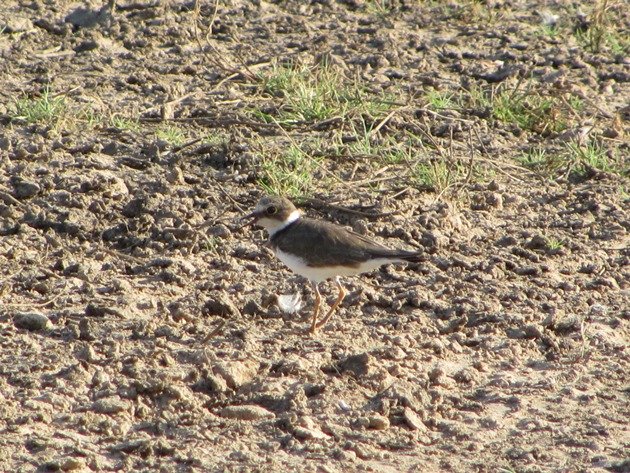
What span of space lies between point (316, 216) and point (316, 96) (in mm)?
1735

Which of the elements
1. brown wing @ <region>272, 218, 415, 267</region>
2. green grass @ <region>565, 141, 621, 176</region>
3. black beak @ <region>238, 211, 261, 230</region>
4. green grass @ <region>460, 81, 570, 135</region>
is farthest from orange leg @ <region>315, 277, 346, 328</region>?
green grass @ <region>460, 81, 570, 135</region>

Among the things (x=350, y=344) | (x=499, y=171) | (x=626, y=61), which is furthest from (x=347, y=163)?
(x=626, y=61)

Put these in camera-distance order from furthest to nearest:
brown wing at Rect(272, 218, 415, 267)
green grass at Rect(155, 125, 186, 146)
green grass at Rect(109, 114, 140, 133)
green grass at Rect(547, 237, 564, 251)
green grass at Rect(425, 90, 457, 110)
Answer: green grass at Rect(425, 90, 457, 110), green grass at Rect(109, 114, 140, 133), green grass at Rect(155, 125, 186, 146), green grass at Rect(547, 237, 564, 251), brown wing at Rect(272, 218, 415, 267)

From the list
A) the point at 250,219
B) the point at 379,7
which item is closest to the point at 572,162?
the point at 250,219

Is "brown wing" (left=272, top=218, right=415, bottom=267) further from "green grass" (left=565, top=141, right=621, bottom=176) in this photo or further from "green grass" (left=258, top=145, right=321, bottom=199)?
"green grass" (left=565, top=141, right=621, bottom=176)

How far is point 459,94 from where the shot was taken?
10430 millimetres

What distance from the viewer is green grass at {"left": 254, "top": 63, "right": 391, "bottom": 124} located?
31.6 feet

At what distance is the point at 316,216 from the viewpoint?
8.39 meters

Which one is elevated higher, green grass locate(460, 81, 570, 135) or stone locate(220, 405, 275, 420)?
green grass locate(460, 81, 570, 135)

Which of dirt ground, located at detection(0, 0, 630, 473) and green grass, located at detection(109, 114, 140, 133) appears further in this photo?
green grass, located at detection(109, 114, 140, 133)

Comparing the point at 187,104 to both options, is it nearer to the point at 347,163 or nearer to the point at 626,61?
the point at 347,163

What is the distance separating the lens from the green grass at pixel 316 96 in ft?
31.6

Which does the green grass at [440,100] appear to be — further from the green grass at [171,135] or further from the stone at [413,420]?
the stone at [413,420]

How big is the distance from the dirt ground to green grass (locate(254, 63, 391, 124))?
0.18 ft
